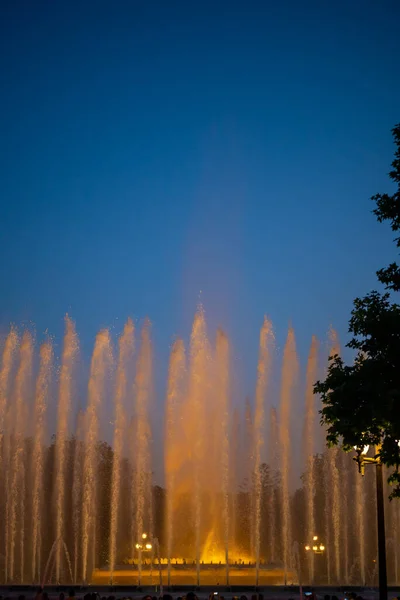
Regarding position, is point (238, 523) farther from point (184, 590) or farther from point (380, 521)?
point (380, 521)

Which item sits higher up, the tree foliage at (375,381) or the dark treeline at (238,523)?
the tree foliage at (375,381)

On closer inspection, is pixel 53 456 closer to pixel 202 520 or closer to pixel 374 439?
pixel 202 520

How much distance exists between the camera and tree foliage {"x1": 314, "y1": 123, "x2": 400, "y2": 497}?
1436cm

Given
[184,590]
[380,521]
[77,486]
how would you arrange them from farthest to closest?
[77,486] → [184,590] → [380,521]

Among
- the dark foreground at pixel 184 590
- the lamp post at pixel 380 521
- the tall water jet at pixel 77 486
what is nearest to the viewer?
the lamp post at pixel 380 521

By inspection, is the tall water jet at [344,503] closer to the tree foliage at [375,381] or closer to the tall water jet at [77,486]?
the tall water jet at [77,486]

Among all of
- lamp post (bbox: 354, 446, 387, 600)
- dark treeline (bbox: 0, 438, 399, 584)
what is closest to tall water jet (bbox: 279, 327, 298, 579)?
dark treeline (bbox: 0, 438, 399, 584)

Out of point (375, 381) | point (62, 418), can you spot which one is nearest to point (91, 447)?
point (62, 418)

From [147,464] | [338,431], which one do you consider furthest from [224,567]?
[338,431]

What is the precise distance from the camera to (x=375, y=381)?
584 inches

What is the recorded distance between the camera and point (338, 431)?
49.2 ft

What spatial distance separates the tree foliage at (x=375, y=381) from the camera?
47.1ft

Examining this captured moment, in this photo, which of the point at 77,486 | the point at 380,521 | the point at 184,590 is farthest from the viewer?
the point at 77,486

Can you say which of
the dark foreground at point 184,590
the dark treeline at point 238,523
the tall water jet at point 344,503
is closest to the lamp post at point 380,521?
the dark foreground at point 184,590
